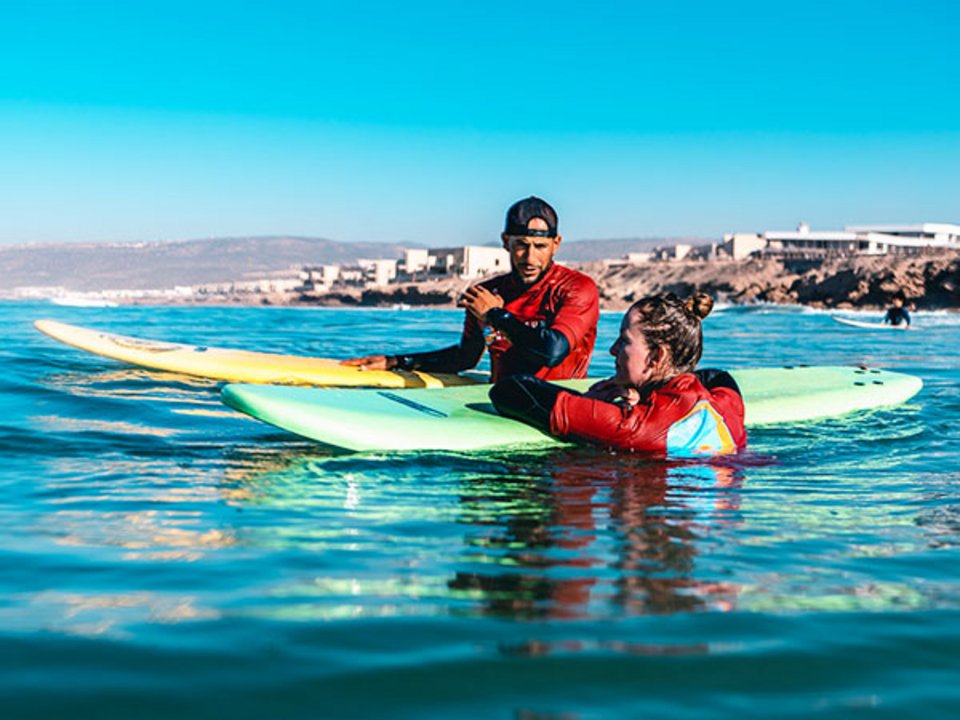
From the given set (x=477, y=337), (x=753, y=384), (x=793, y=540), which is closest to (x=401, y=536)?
(x=793, y=540)

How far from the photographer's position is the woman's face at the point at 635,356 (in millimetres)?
4332

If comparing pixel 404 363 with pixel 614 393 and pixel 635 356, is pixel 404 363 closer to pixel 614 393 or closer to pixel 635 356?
pixel 614 393

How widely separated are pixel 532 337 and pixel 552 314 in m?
0.47

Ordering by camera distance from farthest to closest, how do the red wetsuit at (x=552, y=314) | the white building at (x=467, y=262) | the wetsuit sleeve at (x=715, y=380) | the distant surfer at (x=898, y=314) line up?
the white building at (x=467, y=262) → the distant surfer at (x=898, y=314) → the red wetsuit at (x=552, y=314) → the wetsuit sleeve at (x=715, y=380)

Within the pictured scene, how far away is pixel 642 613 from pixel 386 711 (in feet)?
2.54

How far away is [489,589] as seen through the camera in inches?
99.8

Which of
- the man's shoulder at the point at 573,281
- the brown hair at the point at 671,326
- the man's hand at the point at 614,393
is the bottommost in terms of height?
the man's hand at the point at 614,393

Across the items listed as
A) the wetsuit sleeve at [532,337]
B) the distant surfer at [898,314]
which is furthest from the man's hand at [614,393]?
the distant surfer at [898,314]

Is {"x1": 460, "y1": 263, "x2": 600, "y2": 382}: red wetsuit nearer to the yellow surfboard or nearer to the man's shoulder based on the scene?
the man's shoulder

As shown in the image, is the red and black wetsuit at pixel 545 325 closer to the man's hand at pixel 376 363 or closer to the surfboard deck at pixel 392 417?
the surfboard deck at pixel 392 417

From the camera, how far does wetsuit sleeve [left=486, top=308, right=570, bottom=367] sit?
5105mm

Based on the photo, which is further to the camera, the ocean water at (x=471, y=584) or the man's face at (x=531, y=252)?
the man's face at (x=531, y=252)

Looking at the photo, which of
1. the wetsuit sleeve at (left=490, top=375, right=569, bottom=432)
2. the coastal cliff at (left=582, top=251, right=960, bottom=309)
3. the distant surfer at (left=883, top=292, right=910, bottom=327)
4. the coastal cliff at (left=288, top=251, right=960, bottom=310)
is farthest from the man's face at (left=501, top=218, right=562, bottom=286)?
the coastal cliff at (left=288, top=251, right=960, bottom=310)

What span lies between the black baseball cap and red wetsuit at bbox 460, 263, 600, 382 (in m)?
0.27
